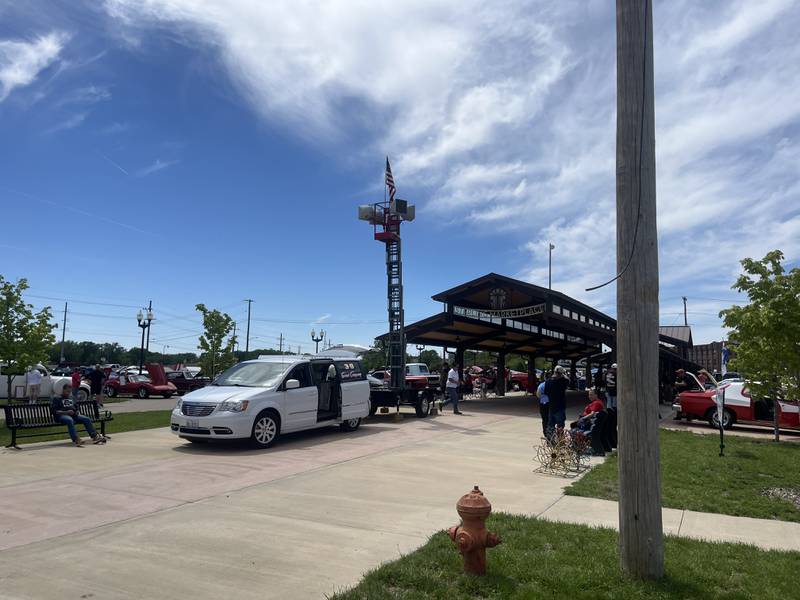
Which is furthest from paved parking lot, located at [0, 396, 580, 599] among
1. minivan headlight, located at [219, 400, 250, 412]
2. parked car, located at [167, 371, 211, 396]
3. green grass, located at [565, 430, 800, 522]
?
parked car, located at [167, 371, 211, 396]

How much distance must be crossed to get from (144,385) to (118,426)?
16.9m

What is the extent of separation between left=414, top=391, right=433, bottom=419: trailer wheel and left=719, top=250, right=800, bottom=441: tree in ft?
31.4

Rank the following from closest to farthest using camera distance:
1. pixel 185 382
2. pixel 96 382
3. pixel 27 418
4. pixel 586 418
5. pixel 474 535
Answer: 1. pixel 474 535
2. pixel 27 418
3. pixel 586 418
4. pixel 96 382
5. pixel 185 382

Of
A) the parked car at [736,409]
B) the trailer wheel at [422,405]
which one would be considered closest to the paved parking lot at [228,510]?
the trailer wheel at [422,405]

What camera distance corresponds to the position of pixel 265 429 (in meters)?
11.3

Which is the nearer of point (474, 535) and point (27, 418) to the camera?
point (474, 535)

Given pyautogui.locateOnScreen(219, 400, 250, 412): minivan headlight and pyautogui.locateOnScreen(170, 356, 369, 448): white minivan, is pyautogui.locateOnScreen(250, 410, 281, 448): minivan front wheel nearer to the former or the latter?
pyautogui.locateOnScreen(170, 356, 369, 448): white minivan

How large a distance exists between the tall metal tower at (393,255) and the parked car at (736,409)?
8890mm

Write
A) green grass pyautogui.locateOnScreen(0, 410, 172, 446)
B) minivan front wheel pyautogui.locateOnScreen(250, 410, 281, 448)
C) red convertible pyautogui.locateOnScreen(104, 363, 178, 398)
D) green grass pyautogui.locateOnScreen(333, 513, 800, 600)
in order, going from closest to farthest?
green grass pyautogui.locateOnScreen(333, 513, 800, 600)
minivan front wheel pyautogui.locateOnScreen(250, 410, 281, 448)
green grass pyautogui.locateOnScreen(0, 410, 172, 446)
red convertible pyautogui.locateOnScreen(104, 363, 178, 398)

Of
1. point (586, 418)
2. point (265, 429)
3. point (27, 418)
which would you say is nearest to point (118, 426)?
point (27, 418)

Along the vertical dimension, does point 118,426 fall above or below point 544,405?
below

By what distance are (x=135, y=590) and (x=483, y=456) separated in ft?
25.4

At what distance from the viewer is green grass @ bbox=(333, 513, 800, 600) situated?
13.7 feet

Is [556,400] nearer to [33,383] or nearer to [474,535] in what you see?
[474,535]
